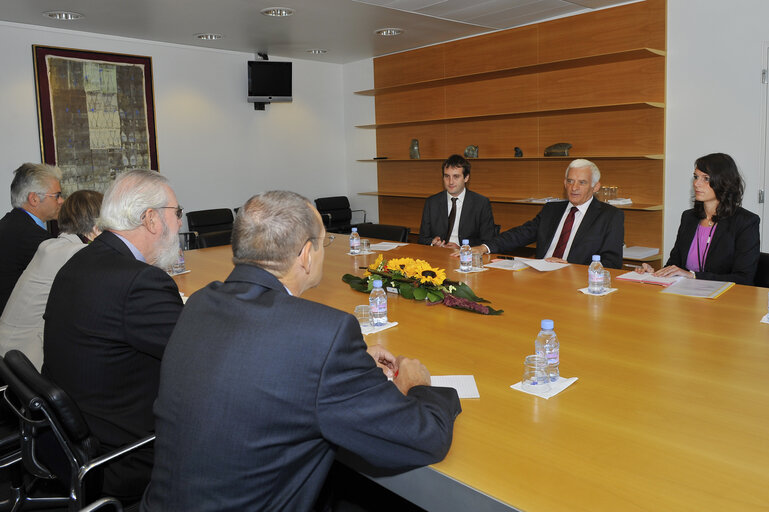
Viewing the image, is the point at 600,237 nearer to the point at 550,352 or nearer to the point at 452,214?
the point at 452,214

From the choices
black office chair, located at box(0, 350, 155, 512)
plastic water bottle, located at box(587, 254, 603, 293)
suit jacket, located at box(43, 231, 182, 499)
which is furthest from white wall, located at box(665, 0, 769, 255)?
black office chair, located at box(0, 350, 155, 512)

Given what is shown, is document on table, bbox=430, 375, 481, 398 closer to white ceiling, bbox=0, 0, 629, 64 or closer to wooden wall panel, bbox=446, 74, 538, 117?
white ceiling, bbox=0, 0, 629, 64

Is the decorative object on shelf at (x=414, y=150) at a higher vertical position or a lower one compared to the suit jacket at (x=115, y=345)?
higher

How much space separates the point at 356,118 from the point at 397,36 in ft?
7.06

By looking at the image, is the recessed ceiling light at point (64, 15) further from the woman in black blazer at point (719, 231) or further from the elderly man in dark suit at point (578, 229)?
the woman in black blazer at point (719, 231)

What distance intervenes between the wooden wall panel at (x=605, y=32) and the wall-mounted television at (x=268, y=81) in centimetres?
340

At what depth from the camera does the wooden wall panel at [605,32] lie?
18.4ft

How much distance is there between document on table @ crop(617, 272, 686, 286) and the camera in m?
3.19

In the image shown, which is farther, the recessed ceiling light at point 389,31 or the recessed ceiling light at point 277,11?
the recessed ceiling light at point 389,31

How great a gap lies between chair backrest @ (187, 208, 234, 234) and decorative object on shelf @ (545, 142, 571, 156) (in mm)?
3816

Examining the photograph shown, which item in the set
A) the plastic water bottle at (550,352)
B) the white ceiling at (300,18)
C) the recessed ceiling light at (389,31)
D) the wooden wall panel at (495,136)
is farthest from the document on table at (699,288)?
the recessed ceiling light at (389,31)

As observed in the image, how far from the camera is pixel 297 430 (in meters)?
1.26

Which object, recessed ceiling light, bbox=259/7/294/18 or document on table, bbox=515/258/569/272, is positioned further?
recessed ceiling light, bbox=259/7/294/18

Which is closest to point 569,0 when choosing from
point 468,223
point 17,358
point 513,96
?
point 513,96
